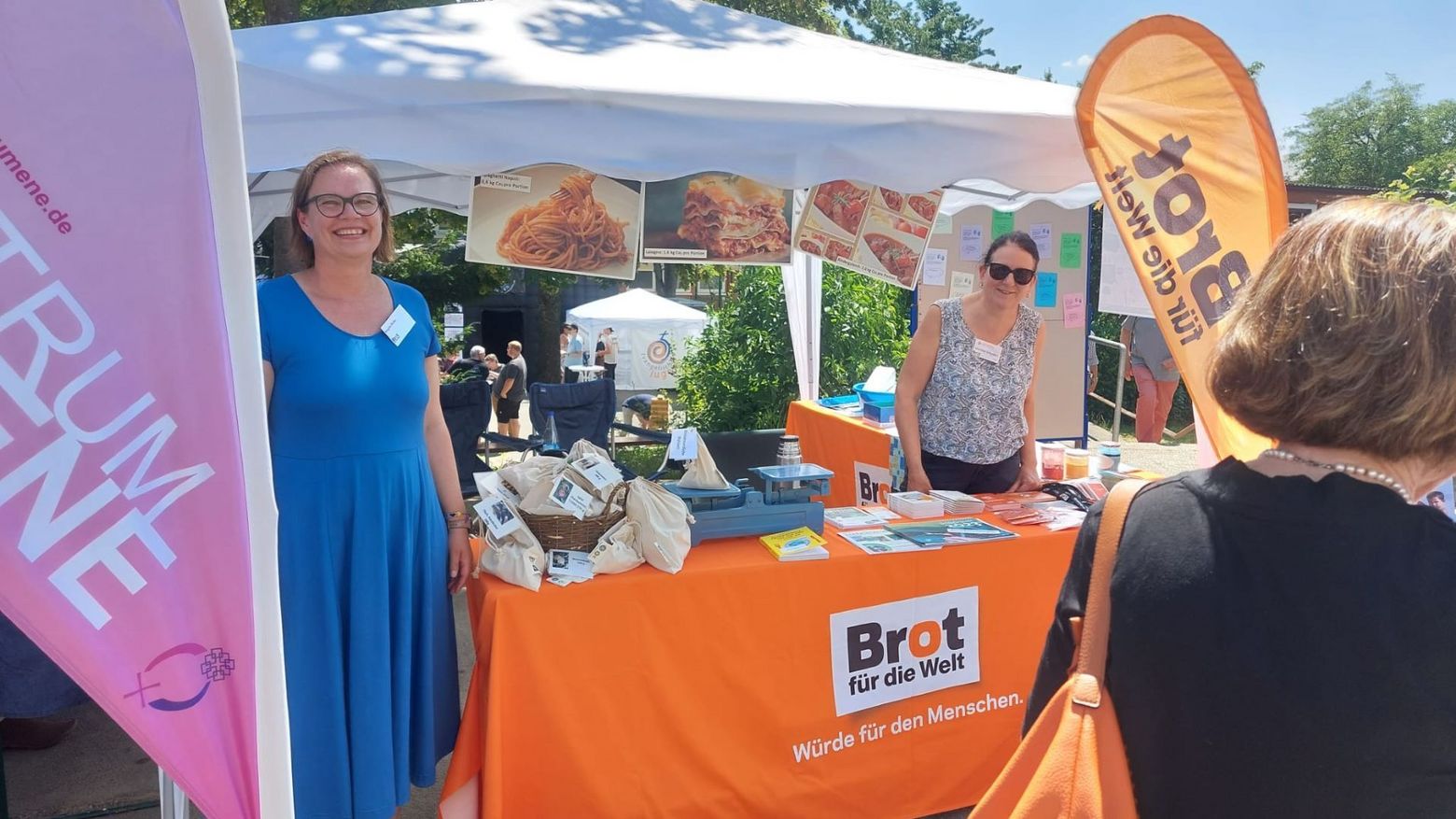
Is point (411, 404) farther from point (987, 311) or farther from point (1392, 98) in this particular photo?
point (1392, 98)

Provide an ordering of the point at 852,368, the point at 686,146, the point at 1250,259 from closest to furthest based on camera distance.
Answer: the point at 1250,259, the point at 686,146, the point at 852,368

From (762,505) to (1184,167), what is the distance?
1.50 meters

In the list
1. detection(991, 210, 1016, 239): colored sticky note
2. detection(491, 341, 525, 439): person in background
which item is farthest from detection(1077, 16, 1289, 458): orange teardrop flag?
detection(491, 341, 525, 439): person in background

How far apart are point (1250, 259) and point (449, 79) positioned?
2.27 meters

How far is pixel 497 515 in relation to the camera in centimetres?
224

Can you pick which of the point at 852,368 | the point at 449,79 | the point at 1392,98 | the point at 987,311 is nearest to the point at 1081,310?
the point at 852,368

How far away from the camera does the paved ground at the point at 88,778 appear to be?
263cm

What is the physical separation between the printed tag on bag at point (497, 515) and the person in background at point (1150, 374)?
20.8 feet

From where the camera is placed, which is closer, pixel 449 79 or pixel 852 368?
pixel 449 79

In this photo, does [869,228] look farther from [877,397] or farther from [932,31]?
[932,31]

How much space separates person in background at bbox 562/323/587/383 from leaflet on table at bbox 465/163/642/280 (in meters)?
11.1

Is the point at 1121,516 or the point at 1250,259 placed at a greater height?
the point at 1250,259

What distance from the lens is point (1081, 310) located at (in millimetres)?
6012

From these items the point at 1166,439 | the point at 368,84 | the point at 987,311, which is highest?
the point at 368,84
